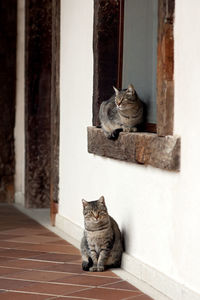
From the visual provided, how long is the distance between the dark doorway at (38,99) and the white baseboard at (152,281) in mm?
2726

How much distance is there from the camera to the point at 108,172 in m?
4.76

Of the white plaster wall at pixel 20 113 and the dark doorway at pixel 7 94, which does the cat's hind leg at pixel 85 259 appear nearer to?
the white plaster wall at pixel 20 113

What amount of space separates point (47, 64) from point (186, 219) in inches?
150

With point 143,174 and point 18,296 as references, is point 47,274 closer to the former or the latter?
point 18,296

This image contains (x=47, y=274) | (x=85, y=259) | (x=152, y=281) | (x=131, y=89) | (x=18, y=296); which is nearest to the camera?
(x=18, y=296)

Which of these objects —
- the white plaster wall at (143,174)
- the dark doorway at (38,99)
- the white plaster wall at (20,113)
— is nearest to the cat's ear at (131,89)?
the white plaster wall at (143,174)

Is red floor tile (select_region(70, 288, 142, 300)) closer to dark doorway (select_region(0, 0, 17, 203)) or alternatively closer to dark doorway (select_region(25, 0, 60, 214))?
dark doorway (select_region(25, 0, 60, 214))

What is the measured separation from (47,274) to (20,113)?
136 inches

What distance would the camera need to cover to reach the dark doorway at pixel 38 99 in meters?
6.93

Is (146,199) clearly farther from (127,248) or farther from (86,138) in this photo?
(86,138)

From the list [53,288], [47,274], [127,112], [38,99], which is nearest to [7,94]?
[38,99]

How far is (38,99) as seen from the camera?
22.9ft

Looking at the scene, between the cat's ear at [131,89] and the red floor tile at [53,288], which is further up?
the cat's ear at [131,89]

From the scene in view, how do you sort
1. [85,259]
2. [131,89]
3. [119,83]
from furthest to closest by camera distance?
[119,83] < [85,259] < [131,89]
